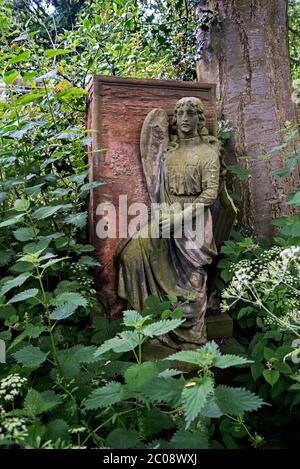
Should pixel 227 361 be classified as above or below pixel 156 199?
below

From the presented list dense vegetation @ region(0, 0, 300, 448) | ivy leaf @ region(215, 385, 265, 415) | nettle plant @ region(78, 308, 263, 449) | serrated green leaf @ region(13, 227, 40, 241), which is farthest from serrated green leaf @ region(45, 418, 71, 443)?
serrated green leaf @ region(13, 227, 40, 241)

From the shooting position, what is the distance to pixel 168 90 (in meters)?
3.33

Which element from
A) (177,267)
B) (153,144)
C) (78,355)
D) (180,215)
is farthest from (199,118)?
(78,355)

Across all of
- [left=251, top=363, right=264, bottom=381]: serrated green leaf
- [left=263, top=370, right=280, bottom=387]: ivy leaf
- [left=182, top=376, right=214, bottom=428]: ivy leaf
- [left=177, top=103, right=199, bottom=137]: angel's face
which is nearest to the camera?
[left=182, top=376, right=214, bottom=428]: ivy leaf

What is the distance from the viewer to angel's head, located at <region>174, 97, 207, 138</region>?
312 centimetres

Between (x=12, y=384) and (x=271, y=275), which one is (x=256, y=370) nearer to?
(x=271, y=275)

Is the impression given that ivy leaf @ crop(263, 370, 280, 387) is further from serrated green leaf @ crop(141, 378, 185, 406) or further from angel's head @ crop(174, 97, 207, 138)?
angel's head @ crop(174, 97, 207, 138)

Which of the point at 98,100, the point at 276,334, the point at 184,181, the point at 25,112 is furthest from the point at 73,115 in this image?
the point at 276,334

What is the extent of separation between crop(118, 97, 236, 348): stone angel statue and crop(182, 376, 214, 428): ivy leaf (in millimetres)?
1375

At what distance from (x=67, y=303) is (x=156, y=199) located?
1.26 m

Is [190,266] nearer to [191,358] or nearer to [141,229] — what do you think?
[141,229]

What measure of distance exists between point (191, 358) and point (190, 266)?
1.39 metres

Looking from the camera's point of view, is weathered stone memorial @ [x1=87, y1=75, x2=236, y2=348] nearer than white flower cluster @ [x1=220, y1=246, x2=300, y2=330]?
No

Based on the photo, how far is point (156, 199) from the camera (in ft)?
10.4
